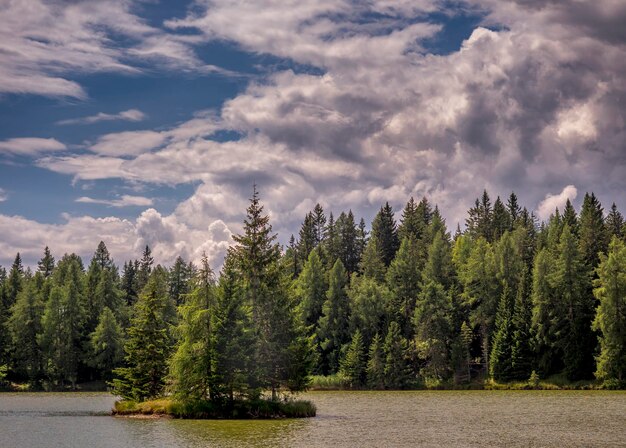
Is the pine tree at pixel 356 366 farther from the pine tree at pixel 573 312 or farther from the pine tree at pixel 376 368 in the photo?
the pine tree at pixel 573 312

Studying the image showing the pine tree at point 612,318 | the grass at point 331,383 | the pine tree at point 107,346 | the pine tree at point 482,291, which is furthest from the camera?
the pine tree at point 107,346

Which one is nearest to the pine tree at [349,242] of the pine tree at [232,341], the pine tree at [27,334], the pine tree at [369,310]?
the pine tree at [369,310]

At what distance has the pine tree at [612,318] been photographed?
10444 cm

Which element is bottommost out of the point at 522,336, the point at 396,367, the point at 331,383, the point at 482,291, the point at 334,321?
the point at 331,383

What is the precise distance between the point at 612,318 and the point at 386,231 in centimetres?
8995

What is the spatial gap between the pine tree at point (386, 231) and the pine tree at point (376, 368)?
64.5 metres

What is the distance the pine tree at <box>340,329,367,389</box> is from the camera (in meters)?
128

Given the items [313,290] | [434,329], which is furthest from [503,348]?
[313,290]

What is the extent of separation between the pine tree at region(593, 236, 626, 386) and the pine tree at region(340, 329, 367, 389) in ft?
134

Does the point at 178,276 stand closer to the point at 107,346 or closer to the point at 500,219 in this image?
the point at 107,346

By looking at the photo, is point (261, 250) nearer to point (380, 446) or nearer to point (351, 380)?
point (380, 446)

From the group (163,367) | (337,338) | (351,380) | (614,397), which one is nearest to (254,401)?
(163,367)

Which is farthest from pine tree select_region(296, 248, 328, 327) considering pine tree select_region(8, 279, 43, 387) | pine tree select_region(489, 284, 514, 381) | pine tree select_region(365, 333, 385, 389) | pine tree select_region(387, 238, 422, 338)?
pine tree select_region(8, 279, 43, 387)

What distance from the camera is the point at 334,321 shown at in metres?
143
